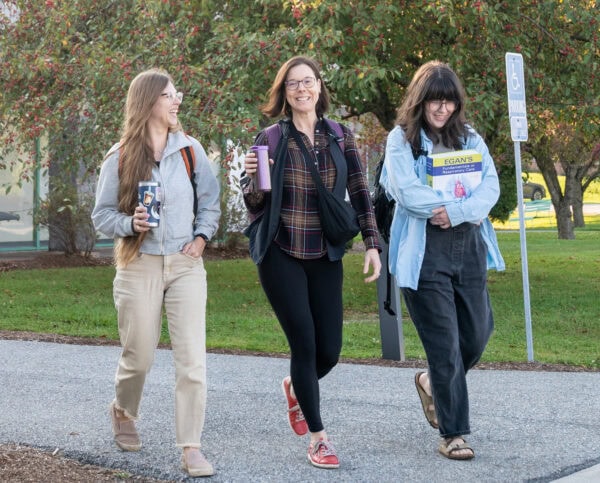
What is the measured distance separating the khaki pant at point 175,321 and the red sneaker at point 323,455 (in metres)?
0.53

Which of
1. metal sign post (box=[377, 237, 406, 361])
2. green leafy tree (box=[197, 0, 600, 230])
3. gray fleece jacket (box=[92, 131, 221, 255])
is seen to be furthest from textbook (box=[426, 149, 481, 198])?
green leafy tree (box=[197, 0, 600, 230])

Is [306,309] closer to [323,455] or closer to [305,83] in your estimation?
[323,455]

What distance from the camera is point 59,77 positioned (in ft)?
43.2

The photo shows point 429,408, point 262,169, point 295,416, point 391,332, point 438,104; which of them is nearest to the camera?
point 262,169

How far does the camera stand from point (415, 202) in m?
5.35

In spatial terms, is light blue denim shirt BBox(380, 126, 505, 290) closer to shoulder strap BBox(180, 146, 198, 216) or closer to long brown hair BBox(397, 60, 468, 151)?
long brown hair BBox(397, 60, 468, 151)

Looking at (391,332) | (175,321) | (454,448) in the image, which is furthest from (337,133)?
(391,332)

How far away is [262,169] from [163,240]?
1.91 feet

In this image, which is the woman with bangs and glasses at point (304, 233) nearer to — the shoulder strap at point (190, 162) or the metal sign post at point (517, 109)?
the shoulder strap at point (190, 162)

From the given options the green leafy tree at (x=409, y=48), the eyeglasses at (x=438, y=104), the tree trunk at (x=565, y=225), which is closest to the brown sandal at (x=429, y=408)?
the eyeglasses at (x=438, y=104)

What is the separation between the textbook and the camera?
17.8 ft

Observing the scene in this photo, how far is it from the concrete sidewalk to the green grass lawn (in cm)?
168

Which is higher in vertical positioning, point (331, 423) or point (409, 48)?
point (409, 48)

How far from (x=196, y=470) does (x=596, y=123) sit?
10461 millimetres
